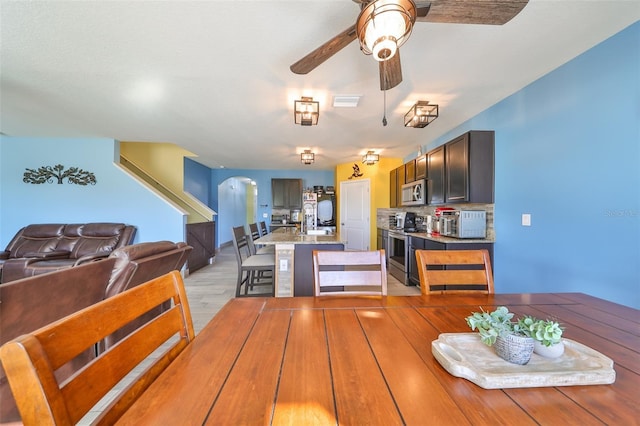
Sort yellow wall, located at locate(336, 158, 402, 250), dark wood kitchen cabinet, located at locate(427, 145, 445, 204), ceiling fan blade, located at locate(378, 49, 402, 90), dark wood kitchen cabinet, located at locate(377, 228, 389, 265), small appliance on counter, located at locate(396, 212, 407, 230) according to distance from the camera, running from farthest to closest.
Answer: yellow wall, located at locate(336, 158, 402, 250), dark wood kitchen cabinet, located at locate(377, 228, 389, 265), small appliance on counter, located at locate(396, 212, 407, 230), dark wood kitchen cabinet, located at locate(427, 145, 445, 204), ceiling fan blade, located at locate(378, 49, 402, 90)

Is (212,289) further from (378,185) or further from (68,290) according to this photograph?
(378,185)

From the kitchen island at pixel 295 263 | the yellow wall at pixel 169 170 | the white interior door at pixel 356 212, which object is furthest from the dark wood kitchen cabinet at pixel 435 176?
the yellow wall at pixel 169 170

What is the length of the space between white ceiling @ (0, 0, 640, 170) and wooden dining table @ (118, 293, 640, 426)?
1.83 meters

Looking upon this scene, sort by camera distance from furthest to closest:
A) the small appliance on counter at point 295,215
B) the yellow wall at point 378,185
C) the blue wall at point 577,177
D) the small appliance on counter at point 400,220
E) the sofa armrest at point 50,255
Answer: the small appliance on counter at point 295,215 < the yellow wall at point 378,185 < the small appliance on counter at point 400,220 < the sofa armrest at point 50,255 < the blue wall at point 577,177

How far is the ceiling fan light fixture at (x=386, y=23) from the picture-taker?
1048 mm

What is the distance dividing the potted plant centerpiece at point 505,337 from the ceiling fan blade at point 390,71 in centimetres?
149

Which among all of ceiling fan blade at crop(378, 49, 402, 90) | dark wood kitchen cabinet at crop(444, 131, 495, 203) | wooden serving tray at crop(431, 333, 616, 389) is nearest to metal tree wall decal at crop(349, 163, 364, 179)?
dark wood kitchen cabinet at crop(444, 131, 495, 203)

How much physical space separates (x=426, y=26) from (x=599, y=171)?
1.72m

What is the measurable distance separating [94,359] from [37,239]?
517 cm

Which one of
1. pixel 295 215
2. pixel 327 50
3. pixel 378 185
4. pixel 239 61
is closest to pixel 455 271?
pixel 327 50

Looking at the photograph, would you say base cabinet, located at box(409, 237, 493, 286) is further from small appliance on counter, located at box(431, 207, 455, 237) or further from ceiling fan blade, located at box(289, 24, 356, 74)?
ceiling fan blade, located at box(289, 24, 356, 74)

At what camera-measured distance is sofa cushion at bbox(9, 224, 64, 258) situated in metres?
3.66

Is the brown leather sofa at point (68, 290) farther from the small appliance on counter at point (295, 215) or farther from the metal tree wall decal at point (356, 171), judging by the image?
the small appliance on counter at point (295, 215)

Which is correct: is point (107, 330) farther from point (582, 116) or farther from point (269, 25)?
point (582, 116)
